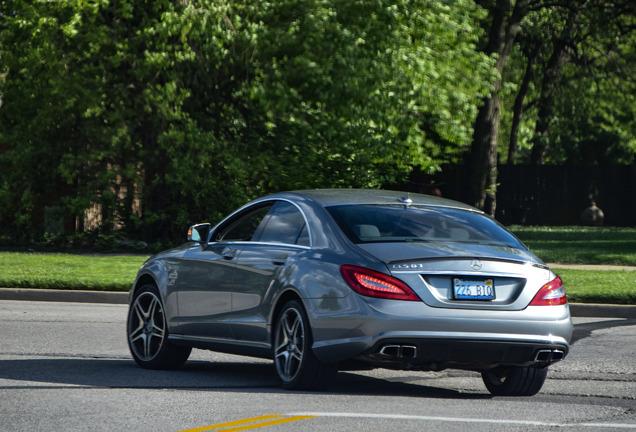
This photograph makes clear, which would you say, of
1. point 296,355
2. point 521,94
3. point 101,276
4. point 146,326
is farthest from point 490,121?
point 296,355

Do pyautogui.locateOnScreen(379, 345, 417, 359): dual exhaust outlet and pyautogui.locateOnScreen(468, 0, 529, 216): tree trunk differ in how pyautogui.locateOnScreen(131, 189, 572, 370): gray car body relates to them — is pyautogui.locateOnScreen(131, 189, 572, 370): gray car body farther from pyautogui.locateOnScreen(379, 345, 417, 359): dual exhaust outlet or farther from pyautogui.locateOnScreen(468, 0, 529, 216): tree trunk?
pyautogui.locateOnScreen(468, 0, 529, 216): tree trunk

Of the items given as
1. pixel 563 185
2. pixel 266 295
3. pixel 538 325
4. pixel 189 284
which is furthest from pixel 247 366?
pixel 563 185

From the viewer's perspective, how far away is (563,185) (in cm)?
4247

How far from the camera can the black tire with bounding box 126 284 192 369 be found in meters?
8.95

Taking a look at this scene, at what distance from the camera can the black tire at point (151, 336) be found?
895 cm

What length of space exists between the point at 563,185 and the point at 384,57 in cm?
2171

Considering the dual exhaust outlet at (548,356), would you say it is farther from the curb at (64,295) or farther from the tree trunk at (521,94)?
the tree trunk at (521,94)

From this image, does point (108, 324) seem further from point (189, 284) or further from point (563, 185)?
point (563, 185)

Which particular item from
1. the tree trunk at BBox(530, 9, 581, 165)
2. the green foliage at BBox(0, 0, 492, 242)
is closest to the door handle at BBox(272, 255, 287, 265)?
the green foliage at BBox(0, 0, 492, 242)

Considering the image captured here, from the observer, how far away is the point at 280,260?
7.82m

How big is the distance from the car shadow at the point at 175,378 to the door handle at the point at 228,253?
93 cm

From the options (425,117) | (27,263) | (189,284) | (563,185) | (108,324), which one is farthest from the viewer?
(563,185)

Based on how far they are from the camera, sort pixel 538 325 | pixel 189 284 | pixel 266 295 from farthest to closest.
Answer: pixel 189 284 < pixel 266 295 < pixel 538 325

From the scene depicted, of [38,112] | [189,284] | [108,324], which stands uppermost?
[38,112]
